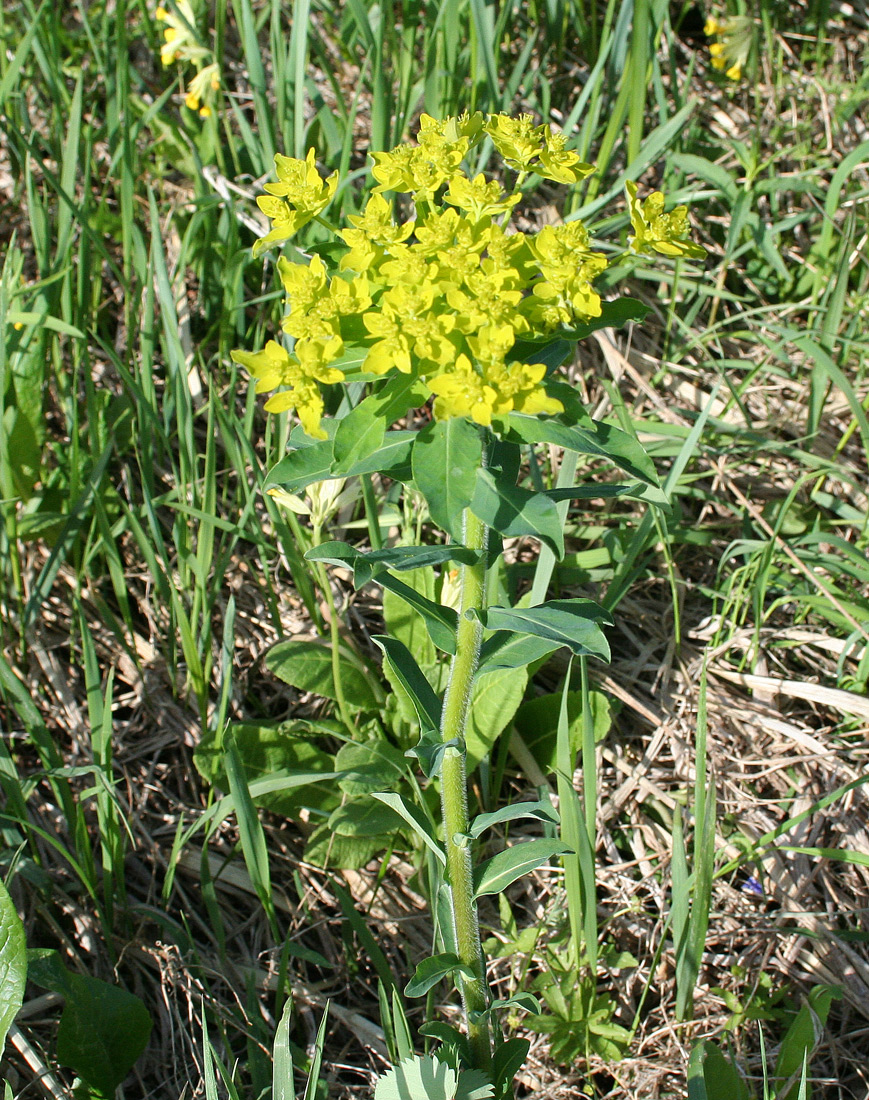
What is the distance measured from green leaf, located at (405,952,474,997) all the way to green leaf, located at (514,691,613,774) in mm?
648

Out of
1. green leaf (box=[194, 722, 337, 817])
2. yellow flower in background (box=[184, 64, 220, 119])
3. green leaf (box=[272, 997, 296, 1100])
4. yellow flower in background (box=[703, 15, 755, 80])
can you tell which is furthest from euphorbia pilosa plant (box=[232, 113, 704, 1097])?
yellow flower in background (box=[703, 15, 755, 80])

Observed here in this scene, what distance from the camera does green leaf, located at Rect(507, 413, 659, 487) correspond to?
1315 mm

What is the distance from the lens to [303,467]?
142 cm

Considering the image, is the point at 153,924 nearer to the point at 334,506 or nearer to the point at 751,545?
the point at 334,506

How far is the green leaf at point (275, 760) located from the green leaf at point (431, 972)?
24.6 inches

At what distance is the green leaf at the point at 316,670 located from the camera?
7.31 ft

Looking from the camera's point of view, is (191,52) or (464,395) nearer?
(464,395)

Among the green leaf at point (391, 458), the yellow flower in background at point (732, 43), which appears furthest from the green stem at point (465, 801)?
the yellow flower in background at point (732, 43)

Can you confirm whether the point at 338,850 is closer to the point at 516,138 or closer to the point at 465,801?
the point at 465,801

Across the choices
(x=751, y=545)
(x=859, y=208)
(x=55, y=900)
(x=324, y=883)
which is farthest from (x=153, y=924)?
(x=859, y=208)

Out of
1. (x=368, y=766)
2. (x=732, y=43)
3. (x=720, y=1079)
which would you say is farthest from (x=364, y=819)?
(x=732, y=43)

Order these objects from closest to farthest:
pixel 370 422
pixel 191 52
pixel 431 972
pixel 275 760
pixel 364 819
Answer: pixel 370 422, pixel 431 972, pixel 364 819, pixel 275 760, pixel 191 52

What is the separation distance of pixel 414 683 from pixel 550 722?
0.76m

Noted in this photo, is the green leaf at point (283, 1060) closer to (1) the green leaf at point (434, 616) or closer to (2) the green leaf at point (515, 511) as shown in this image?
(1) the green leaf at point (434, 616)
